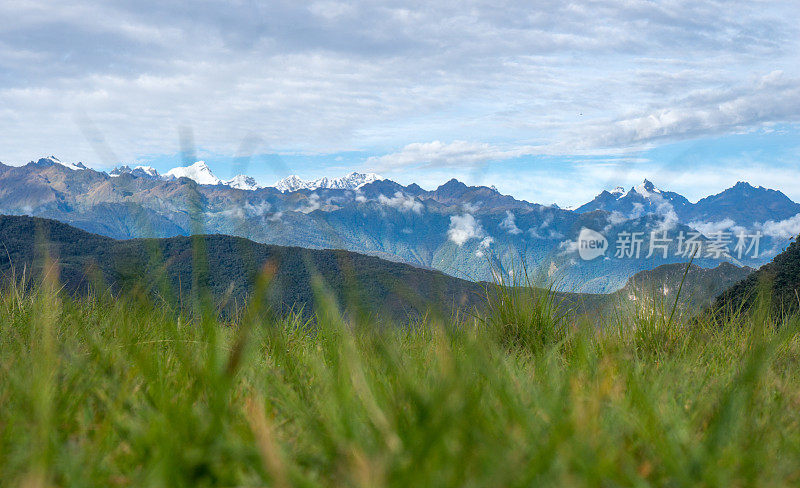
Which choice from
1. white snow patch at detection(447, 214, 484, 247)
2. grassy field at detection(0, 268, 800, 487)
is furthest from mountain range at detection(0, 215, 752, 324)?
white snow patch at detection(447, 214, 484, 247)

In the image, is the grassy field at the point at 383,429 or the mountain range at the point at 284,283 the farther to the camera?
the mountain range at the point at 284,283

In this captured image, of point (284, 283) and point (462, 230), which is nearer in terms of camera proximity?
point (284, 283)

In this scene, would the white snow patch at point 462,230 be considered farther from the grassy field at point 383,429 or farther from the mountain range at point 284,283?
the grassy field at point 383,429

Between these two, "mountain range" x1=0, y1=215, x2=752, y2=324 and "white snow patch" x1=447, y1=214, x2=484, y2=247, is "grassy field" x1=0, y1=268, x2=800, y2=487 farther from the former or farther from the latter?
"white snow patch" x1=447, y1=214, x2=484, y2=247

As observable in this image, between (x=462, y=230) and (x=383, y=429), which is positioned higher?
(x=462, y=230)

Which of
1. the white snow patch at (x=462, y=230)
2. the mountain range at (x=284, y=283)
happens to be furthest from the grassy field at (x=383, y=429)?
the white snow patch at (x=462, y=230)

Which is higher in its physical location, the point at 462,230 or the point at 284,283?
the point at 462,230

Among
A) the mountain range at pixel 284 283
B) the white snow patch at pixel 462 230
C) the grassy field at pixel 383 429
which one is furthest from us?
the white snow patch at pixel 462 230

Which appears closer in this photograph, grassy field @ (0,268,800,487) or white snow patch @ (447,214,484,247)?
grassy field @ (0,268,800,487)

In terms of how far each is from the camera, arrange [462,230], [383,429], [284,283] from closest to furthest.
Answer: [383,429]
[284,283]
[462,230]

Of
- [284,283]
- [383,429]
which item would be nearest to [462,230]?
[284,283]

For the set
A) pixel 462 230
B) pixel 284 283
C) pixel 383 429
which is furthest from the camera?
pixel 462 230

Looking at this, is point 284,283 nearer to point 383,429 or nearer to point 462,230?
point 462,230

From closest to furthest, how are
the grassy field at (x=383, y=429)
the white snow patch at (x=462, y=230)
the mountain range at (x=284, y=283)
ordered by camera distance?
1. the grassy field at (x=383, y=429)
2. the mountain range at (x=284, y=283)
3. the white snow patch at (x=462, y=230)
